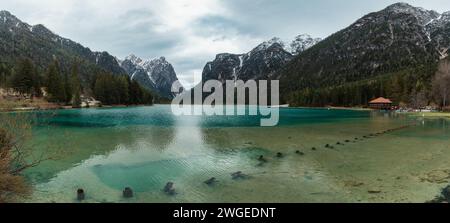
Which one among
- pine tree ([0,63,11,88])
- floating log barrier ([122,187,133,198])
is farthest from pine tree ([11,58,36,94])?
floating log barrier ([122,187,133,198])

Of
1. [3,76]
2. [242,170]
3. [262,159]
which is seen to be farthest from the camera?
[3,76]

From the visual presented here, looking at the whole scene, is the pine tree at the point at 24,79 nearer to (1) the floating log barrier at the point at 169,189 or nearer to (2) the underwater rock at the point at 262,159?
(2) the underwater rock at the point at 262,159

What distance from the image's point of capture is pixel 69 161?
88.6 feet

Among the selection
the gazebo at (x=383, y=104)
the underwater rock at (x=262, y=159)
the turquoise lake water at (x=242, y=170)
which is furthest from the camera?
the gazebo at (x=383, y=104)

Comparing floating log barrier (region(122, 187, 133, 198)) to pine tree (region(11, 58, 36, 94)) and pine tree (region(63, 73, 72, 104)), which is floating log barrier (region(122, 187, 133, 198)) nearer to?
pine tree (region(11, 58, 36, 94))

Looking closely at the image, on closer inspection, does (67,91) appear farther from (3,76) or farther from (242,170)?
(242,170)

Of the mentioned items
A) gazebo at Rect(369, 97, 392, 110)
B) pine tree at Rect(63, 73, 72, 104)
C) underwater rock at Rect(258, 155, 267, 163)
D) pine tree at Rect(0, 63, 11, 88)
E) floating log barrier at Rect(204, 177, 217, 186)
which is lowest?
floating log barrier at Rect(204, 177, 217, 186)

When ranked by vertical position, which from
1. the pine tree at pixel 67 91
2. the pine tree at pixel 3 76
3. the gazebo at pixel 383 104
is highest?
the pine tree at pixel 3 76

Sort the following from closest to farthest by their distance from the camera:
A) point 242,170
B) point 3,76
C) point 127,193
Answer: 1. point 127,193
2. point 242,170
3. point 3,76

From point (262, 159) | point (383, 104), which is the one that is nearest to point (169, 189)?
point (262, 159)

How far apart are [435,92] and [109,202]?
5378 inches

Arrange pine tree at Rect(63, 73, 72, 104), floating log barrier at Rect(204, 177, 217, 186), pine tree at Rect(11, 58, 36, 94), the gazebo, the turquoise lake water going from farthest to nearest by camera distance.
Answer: the gazebo → pine tree at Rect(63, 73, 72, 104) → pine tree at Rect(11, 58, 36, 94) → floating log barrier at Rect(204, 177, 217, 186) → the turquoise lake water

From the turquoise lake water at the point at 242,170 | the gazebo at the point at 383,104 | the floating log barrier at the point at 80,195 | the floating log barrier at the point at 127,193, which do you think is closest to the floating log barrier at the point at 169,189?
the turquoise lake water at the point at 242,170

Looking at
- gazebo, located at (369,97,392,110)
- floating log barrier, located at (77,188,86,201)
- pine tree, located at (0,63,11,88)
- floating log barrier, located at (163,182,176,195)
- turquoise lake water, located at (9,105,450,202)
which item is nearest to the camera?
floating log barrier, located at (77,188,86,201)
